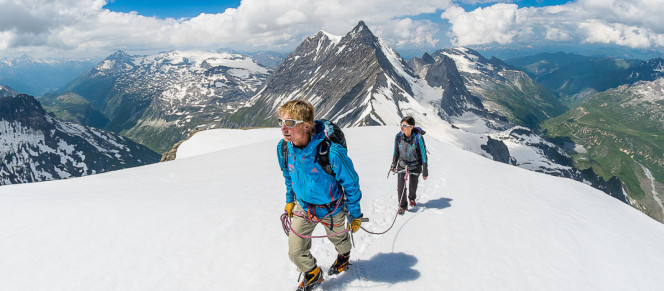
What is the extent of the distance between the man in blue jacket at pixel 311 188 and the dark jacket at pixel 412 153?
5.22 metres

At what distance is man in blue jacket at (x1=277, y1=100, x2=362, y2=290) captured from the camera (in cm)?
538

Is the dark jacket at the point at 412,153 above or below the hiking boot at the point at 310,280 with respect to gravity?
above

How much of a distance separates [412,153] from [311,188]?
6.15 m

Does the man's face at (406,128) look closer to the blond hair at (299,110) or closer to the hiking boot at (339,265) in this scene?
the hiking boot at (339,265)

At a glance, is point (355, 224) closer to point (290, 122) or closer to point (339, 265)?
point (339, 265)

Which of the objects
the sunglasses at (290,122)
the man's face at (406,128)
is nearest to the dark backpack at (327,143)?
the sunglasses at (290,122)

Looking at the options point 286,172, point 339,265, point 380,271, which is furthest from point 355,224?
point 380,271

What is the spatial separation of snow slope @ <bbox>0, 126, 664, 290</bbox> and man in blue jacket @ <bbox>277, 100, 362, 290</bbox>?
112 centimetres

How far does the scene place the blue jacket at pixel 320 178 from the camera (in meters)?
5.55

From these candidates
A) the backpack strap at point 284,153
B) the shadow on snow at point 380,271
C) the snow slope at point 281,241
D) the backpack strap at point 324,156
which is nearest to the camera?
the backpack strap at point 324,156

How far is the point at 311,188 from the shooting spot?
5988 mm

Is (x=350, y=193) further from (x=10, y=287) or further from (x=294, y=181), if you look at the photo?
(x=10, y=287)

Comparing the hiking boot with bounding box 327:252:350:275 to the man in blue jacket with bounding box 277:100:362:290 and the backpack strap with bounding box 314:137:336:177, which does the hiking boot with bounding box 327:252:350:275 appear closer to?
the man in blue jacket with bounding box 277:100:362:290

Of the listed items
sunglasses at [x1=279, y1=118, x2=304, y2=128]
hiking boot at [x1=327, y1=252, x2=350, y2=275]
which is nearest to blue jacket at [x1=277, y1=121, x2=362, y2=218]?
sunglasses at [x1=279, y1=118, x2=304, y2=128]
